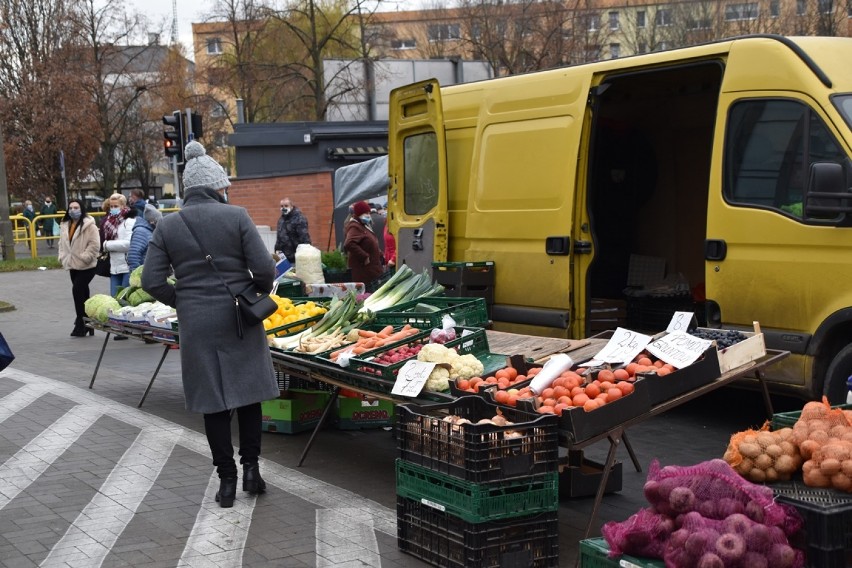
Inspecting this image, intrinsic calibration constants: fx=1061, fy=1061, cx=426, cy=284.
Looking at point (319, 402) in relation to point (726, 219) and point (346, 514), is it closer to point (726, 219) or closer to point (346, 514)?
point (346, 514)

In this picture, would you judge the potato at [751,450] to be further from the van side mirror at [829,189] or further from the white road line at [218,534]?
the van side mirror at [829,189]

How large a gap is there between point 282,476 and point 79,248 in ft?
28.4

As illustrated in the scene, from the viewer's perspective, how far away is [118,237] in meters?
15.8

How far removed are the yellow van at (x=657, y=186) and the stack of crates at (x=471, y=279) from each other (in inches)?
3.9

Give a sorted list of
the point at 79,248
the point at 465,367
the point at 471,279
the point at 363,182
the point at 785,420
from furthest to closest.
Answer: the point at 363,182, the point at 79,248, the point at 471,279, the point at 465,367, the point at 785,420

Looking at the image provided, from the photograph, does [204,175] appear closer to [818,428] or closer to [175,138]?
[818,428]

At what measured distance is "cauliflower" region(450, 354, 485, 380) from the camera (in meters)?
6.44

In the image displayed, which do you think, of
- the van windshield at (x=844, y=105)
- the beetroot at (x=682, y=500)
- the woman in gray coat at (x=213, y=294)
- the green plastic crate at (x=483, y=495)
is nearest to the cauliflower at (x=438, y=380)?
the green plastic crate at (x=483, y=495)

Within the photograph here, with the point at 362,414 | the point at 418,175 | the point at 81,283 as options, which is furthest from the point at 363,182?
the point at 362,414

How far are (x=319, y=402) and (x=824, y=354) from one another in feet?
13.3

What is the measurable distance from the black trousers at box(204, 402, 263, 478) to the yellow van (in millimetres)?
3583

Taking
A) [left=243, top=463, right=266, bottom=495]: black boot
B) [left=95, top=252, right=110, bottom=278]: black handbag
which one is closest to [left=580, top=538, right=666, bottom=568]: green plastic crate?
[left=243, top=463, right=266, bottom=495]: black boot

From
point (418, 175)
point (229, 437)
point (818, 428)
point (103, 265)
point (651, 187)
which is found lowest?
point (229, 437)

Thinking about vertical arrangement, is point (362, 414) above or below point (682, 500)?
below
